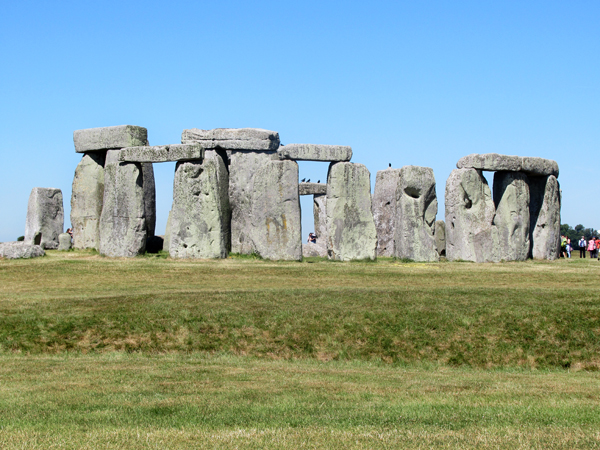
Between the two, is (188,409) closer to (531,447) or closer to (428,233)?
(531,447)

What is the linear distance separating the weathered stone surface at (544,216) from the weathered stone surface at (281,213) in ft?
27.6

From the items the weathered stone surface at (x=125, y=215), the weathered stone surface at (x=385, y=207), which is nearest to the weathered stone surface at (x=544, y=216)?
the weathered stone surface at (x=385, y=207)

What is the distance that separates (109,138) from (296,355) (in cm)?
1604

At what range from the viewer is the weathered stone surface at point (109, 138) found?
26766 millimetres

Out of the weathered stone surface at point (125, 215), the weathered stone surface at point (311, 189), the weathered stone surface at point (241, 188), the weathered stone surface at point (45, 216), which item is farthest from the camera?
the weathered stone surface at point (311, 189)

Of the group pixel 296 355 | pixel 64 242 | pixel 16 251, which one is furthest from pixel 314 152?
pixel 296 355

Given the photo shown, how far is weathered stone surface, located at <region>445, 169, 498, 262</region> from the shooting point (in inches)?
973

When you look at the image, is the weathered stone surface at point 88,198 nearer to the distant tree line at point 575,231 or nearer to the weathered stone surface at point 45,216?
the weathered stone surface at point 45,216

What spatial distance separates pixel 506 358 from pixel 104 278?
10.3 meters

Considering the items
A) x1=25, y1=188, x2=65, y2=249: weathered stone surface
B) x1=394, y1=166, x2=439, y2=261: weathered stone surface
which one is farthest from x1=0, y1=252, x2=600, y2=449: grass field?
x1=25, y1=188, x2=65, y2=249: weathered stone surface

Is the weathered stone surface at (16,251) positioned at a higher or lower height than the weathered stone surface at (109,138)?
lower

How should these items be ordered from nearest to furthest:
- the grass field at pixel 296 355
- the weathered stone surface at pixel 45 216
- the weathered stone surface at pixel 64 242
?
1. the grass field at pixel 296 355
2. the weathered stone surface at pixel 64 242
3. the weathered stone surface at pixel 45 216

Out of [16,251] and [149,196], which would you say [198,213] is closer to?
[149,196]

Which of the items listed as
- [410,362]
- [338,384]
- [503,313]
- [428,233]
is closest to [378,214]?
[428,233]
